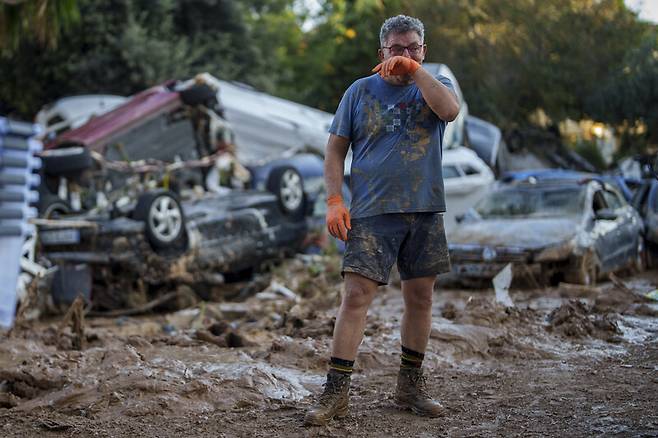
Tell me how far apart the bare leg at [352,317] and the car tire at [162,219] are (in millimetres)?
6166

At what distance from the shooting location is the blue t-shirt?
3.99 meters

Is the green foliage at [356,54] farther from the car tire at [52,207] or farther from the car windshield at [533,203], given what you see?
the car windshield at [533,203]

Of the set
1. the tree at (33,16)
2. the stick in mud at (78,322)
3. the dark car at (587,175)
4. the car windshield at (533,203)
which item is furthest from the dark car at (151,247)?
the dark car at (587,175)

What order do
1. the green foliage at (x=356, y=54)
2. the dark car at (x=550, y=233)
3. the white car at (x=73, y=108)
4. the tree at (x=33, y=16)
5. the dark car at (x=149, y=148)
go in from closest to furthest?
the dark car at (x=550, y=233)
the dark car at (x=149, y=148)
the tree at (x=33, y=16)
the white car at (x=73, y=108)
the green foliage at (x=356, y=54)

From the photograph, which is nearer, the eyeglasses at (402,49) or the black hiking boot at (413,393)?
the eyeglasses at (402,49)

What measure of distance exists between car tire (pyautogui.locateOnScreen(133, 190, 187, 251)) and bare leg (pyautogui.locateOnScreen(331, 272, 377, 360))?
6166mm

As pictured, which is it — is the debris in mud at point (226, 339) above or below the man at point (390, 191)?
below

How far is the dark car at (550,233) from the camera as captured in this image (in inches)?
392

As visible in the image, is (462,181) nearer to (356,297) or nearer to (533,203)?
(533,203)

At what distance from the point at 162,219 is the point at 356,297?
6.39 metres

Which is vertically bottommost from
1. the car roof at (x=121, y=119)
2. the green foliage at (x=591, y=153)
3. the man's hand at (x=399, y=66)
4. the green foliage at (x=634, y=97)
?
the man's hand at (x=399, y=66)

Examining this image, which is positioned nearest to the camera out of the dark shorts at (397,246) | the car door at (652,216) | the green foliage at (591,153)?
the dark shorts at (397,246)

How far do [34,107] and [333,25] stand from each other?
16.5 meters

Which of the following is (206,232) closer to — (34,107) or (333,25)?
(34,107)
